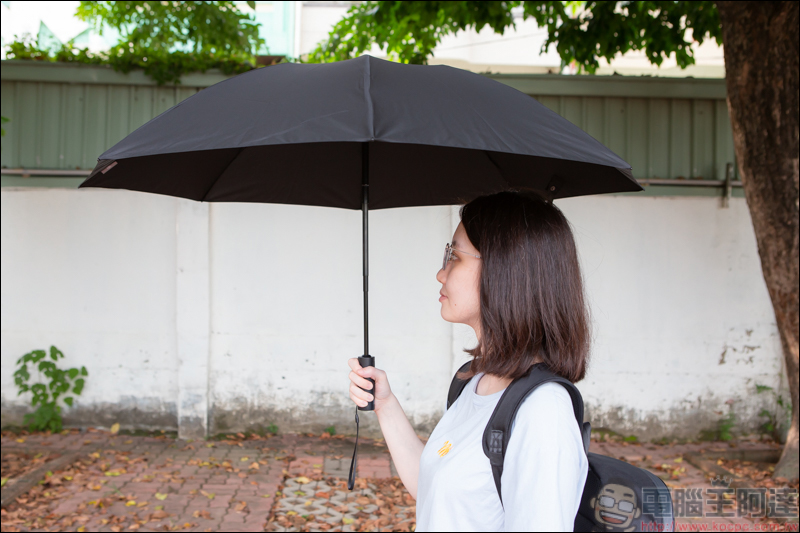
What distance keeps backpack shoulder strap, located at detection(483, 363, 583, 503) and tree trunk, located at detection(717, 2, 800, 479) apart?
153 inches

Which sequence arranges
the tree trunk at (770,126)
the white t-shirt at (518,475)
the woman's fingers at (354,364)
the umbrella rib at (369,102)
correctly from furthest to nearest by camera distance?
the tree trunk at (770,126), the woman's fingers at (354,364), the umbrella rib at (369,102), the white t-shirt at (518,475)

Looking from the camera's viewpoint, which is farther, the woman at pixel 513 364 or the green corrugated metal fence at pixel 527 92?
the green corrugated metal fence at pixel 527 92

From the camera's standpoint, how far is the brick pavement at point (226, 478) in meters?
4.33

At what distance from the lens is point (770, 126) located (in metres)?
4.39

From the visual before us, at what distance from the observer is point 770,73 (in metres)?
4.34

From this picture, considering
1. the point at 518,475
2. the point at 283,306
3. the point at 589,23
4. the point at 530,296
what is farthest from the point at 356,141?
the point at 589,23

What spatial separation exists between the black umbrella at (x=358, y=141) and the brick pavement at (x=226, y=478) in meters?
2.73

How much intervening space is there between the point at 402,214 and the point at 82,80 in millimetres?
3347

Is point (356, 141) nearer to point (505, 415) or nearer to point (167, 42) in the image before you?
point (505, 415)

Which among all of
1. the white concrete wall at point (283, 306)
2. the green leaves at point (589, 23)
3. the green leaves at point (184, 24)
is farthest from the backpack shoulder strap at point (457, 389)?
the green leaves at point (184, 24)

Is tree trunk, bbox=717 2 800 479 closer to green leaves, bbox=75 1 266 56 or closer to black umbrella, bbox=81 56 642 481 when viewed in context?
black umbrella, bbox=81 56 642 481

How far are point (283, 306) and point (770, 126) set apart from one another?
4.33 m

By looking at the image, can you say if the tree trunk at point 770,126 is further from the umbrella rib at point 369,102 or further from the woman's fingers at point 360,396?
the woman's fingers at point 360,396

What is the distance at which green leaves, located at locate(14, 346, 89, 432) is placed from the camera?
5.92m
